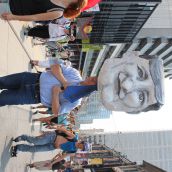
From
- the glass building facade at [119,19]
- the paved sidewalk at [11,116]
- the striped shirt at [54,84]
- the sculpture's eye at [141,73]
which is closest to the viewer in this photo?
the sculpture's eye at [141,73]

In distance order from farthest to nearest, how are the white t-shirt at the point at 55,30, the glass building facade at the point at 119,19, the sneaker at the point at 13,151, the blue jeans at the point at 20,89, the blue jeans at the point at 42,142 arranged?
the glass building facade at the point at 119,19
the white t-shirt at the point at 55,30
the blue jeans at the point at 42,142
the sneaker at the point at 13,151
the blue jeans at the point at 20,89

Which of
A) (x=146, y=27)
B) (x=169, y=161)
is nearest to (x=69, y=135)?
(x=146, y=27)

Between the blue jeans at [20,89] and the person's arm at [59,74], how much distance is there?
1.36 feet

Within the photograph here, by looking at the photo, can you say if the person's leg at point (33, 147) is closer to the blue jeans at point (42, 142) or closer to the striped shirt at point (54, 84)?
the blue jeans at point (42, 142)

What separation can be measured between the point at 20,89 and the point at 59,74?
761 mm

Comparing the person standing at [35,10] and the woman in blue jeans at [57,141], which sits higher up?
the person standing at [35,10]

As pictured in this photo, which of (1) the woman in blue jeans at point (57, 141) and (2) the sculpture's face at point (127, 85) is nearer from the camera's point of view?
(2) the sculpture's face at point (127, 85)

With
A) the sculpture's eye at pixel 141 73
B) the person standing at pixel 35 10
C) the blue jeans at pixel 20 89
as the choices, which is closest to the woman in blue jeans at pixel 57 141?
the blue jeans at pixel 20 89

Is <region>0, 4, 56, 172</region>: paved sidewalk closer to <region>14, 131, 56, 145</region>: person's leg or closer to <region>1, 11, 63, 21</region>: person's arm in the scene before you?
<region>14, 131, 56, 145</region>: person's leg

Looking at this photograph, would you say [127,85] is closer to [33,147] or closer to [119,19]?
[33,147]

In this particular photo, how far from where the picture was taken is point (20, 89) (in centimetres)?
625

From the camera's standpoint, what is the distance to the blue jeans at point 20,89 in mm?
6191

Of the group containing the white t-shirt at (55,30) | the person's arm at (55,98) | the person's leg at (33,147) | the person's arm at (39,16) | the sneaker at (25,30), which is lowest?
the person's leg at (33,147)

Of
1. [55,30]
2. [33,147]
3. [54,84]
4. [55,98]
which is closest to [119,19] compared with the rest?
[55,30]
